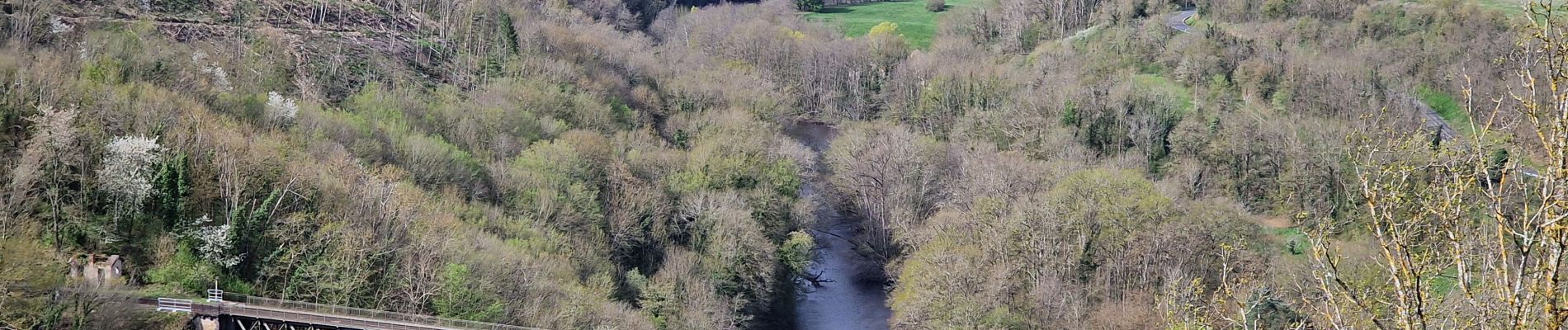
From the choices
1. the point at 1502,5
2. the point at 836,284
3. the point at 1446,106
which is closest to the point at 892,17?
the point at 1502,5

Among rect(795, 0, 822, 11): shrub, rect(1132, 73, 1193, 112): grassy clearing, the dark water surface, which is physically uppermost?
rect(1132, 73, 1193, 112): grassy clearing

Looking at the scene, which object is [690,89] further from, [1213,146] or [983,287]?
[983,287]

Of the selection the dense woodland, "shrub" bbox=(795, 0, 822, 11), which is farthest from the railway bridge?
"shrub" bbox=(795, 0, 822, 11)

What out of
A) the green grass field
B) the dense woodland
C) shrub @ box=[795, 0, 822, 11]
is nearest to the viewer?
the dense woodland

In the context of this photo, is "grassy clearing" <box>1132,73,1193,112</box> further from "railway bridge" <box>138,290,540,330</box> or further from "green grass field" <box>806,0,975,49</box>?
"railway bridge" <box>138,290,540,330</box>

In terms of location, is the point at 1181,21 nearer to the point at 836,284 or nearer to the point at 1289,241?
the point at 1289,241

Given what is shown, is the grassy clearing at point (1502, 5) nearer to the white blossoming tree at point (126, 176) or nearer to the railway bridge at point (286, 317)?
the railway bridge at point (286, 317)

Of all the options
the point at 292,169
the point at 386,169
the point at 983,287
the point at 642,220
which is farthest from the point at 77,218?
the point at 983,287
